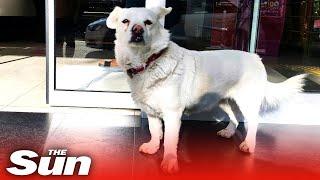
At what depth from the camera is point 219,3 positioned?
513cm

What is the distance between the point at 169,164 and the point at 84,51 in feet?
6.92

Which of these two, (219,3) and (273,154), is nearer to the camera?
(273,154)

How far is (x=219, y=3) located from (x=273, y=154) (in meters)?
1.97

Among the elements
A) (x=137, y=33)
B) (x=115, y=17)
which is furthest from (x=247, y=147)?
(x=115, y=17)

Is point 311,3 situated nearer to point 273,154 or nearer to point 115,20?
point 273,154

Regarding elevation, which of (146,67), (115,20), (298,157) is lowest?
(298,157)

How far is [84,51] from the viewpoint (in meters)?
5.13

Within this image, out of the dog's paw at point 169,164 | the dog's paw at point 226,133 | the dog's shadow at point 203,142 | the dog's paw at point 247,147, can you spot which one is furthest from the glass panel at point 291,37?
the dog's paw at point 169,164

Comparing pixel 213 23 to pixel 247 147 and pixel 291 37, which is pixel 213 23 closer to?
pixel 291 37

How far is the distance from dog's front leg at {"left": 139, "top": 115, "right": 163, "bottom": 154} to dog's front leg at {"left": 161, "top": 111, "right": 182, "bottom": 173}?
0.81 feet

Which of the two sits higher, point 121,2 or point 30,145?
point 121,2

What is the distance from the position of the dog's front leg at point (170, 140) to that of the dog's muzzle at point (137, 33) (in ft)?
2.14

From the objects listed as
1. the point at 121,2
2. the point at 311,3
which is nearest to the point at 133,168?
the point at 121,2

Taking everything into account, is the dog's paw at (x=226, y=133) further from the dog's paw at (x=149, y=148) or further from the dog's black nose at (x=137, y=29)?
the dog's black nose at (x=137, y=29)
